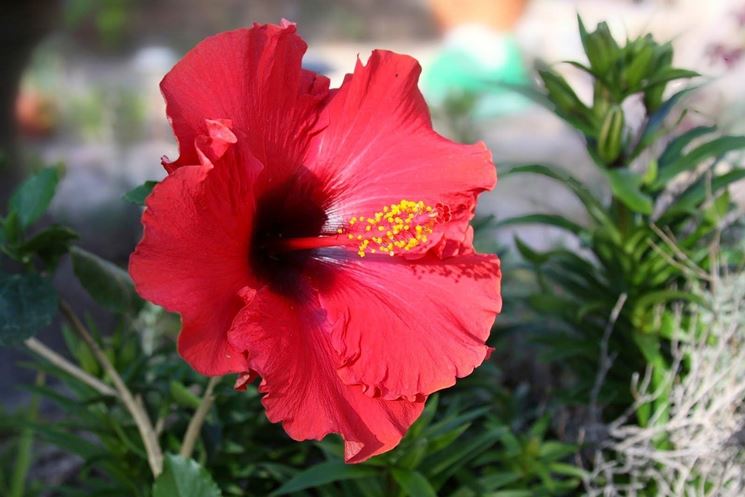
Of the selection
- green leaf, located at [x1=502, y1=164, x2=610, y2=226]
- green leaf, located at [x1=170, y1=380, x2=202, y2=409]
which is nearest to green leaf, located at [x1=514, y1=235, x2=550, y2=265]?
green leaf, located at [x1=502, y1=164, x2=610, y2=226]

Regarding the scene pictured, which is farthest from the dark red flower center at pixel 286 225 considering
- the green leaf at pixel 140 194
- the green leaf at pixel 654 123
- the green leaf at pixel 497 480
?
the green leaf at pixel 654 123

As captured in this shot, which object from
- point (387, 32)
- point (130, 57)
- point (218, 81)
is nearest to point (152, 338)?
point (218, 81)

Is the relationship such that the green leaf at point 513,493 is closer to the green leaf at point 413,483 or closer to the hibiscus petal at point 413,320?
the green leaf at point 413,483

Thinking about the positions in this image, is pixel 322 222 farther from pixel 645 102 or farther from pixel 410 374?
pixel 645 102

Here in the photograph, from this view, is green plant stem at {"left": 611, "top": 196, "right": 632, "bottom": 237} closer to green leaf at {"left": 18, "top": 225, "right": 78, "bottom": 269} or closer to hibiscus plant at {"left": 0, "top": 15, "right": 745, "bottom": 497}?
hibiscus plant at {"left": 0, "top": 15, "right": 745, "bottom": 497}

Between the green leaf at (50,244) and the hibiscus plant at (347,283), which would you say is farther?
the green leaf at (50,244)

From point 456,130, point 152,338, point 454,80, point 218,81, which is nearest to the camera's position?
point 218,81
